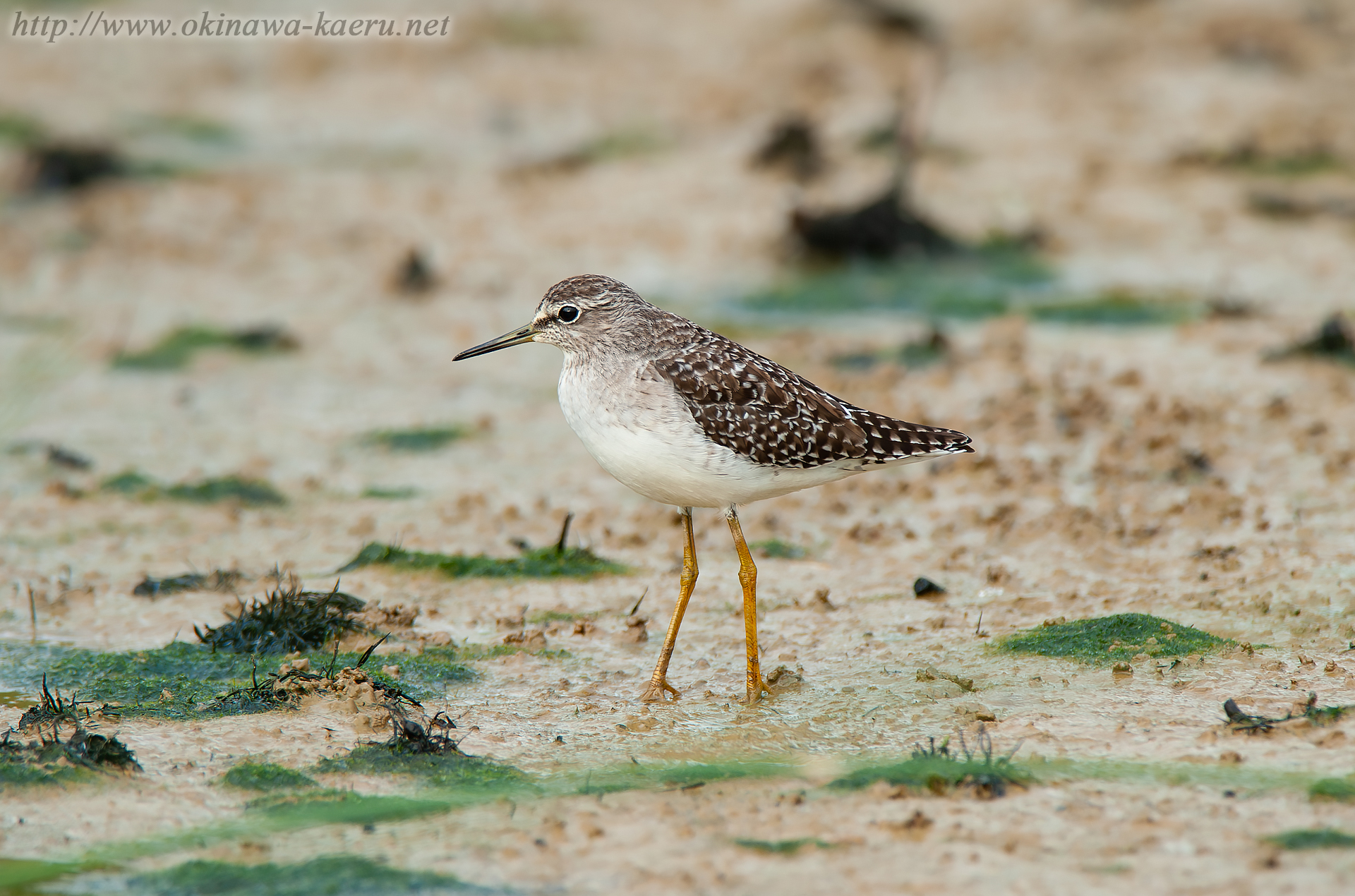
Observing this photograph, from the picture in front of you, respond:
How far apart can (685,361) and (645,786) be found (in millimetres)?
2056

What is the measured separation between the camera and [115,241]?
14.2m

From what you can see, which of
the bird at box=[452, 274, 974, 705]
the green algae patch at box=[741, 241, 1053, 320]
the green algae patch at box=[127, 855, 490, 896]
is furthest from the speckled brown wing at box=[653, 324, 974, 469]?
the green algae patch at box=[741, 241, 1053, 320]

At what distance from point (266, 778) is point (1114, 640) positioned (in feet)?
12.7

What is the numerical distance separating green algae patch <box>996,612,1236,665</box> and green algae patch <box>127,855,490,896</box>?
3.18 meters

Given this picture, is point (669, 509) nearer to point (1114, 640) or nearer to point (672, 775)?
point (1114, 640)

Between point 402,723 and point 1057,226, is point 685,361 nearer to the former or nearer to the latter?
point 402,723

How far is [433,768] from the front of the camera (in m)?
5.52

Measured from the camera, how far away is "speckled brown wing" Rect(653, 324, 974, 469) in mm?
6336

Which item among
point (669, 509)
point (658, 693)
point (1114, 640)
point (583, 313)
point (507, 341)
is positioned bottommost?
point (658, 693)

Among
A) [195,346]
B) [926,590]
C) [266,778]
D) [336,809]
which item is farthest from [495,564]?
[195,346]

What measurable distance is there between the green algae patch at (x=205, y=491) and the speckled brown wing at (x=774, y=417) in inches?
150

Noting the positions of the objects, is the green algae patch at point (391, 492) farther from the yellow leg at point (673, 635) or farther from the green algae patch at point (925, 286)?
the green algae patch at point (925, 286)

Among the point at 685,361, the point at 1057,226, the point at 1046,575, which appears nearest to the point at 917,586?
the point at 1046,575

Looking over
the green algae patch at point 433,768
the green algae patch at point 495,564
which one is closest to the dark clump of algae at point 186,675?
the green algae patch at point 433,768
